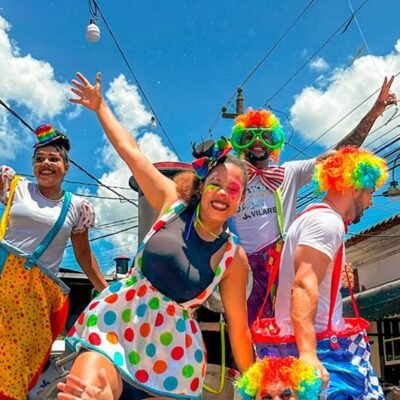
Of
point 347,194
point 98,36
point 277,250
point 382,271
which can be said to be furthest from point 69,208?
point 382,271

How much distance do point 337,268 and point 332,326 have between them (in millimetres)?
252

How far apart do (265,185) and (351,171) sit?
1.01 metres

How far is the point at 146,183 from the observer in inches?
108

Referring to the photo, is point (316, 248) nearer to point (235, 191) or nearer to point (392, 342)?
point (235, 191)

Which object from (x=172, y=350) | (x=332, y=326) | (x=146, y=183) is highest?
(x=146, y=183)

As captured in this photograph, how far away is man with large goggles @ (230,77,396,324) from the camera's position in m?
3.54

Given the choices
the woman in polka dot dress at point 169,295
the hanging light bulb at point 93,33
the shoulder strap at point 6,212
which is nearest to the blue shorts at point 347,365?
the woman in polka dot dress at point 169,295

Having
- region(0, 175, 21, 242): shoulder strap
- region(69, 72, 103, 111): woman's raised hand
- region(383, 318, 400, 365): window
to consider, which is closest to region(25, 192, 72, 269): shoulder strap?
region(0, 175, 21, 242): shoulder strap

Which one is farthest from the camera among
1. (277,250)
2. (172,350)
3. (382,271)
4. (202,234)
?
(382,271)

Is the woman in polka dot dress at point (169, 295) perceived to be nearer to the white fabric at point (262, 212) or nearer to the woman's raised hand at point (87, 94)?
the woman's raised hand at point (87, 94)

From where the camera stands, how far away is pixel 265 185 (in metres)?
3.67

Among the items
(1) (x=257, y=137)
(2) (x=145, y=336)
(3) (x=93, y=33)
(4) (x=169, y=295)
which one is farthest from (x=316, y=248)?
(3) (x=93, y=33)

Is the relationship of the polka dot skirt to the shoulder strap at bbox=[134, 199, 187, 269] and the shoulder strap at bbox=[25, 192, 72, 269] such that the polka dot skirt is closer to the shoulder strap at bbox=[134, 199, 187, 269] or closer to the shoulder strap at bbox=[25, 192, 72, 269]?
the shoulder strap at bbox=[134, 199, 187, 269]

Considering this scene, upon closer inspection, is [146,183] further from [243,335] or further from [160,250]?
[243,335]
